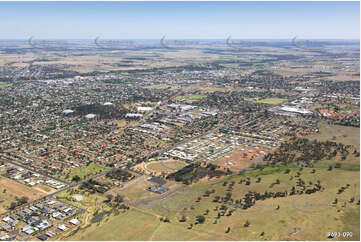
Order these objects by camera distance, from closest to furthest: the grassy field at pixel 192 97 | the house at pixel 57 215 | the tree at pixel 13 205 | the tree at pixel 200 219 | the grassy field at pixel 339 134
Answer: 1. the tree at pixel 200 219
2. the house at pixel 57 215
3. the tree at pixel 13 205
4. the grassy field at pixel 339 134
5. the grassy field at pixel 192 97

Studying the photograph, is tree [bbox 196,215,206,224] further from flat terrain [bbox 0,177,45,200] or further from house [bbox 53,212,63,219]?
flat terrain [bbox 0,177,45,200]

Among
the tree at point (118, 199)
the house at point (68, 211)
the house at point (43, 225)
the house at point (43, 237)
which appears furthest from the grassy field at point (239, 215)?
the house at point (68, 211)

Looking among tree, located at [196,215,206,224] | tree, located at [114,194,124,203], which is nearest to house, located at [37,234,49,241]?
tree, located at [114,194,124,203]

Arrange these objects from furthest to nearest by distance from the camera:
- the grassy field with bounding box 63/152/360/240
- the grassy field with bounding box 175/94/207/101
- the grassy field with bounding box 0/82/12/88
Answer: the grassy field with bounding box 0/82/12/88 → the grassy field with bounding box 175/94/207/101 → the grassy field with bounding box 63/152/360/240

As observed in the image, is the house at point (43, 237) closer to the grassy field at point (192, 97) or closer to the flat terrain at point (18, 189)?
the flat terrain at point (18, 189)

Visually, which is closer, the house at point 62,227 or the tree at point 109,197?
the house at point 62,227

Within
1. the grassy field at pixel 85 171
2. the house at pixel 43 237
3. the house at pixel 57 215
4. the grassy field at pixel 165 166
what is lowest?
the house at pixel 43 237

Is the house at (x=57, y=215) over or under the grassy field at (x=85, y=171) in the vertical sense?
under

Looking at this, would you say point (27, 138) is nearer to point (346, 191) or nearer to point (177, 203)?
point (177, 203)

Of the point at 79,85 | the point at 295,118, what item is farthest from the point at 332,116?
the point at 79,85

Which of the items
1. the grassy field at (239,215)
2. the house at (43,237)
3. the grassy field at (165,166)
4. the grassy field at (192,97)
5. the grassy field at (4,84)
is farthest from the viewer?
the grassy field at (4,84)
